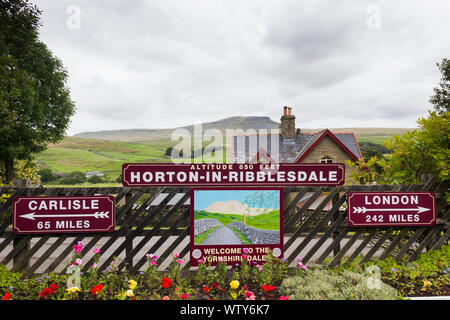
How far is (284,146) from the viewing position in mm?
21500

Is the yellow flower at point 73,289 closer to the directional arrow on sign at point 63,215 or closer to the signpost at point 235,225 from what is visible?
the directional arrow on sign at point 63,215

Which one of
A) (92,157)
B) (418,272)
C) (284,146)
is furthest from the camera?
(92,157)

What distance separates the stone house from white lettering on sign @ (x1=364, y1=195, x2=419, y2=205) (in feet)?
48.7

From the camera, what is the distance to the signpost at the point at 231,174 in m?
5.40

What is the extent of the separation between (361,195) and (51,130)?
25156 mm

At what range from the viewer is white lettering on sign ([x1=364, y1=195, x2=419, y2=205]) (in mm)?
5605

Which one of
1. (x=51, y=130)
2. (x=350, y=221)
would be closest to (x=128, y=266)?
(x=350, y=221)

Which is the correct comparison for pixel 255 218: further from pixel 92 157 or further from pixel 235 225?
pixel 92 157

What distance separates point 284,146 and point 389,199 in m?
16.0

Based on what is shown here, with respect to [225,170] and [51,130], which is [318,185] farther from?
[51,130]

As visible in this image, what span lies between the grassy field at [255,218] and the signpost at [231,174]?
23.4 inches

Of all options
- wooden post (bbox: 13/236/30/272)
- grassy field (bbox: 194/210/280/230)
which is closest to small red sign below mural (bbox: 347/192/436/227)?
grassy field (bbox: 194/210/280/230)

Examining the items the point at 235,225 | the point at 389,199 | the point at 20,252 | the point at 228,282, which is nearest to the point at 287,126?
the point at 389,199

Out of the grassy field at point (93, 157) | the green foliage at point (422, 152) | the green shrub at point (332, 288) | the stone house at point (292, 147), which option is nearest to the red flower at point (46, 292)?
the green shrub at point (332, 288)
